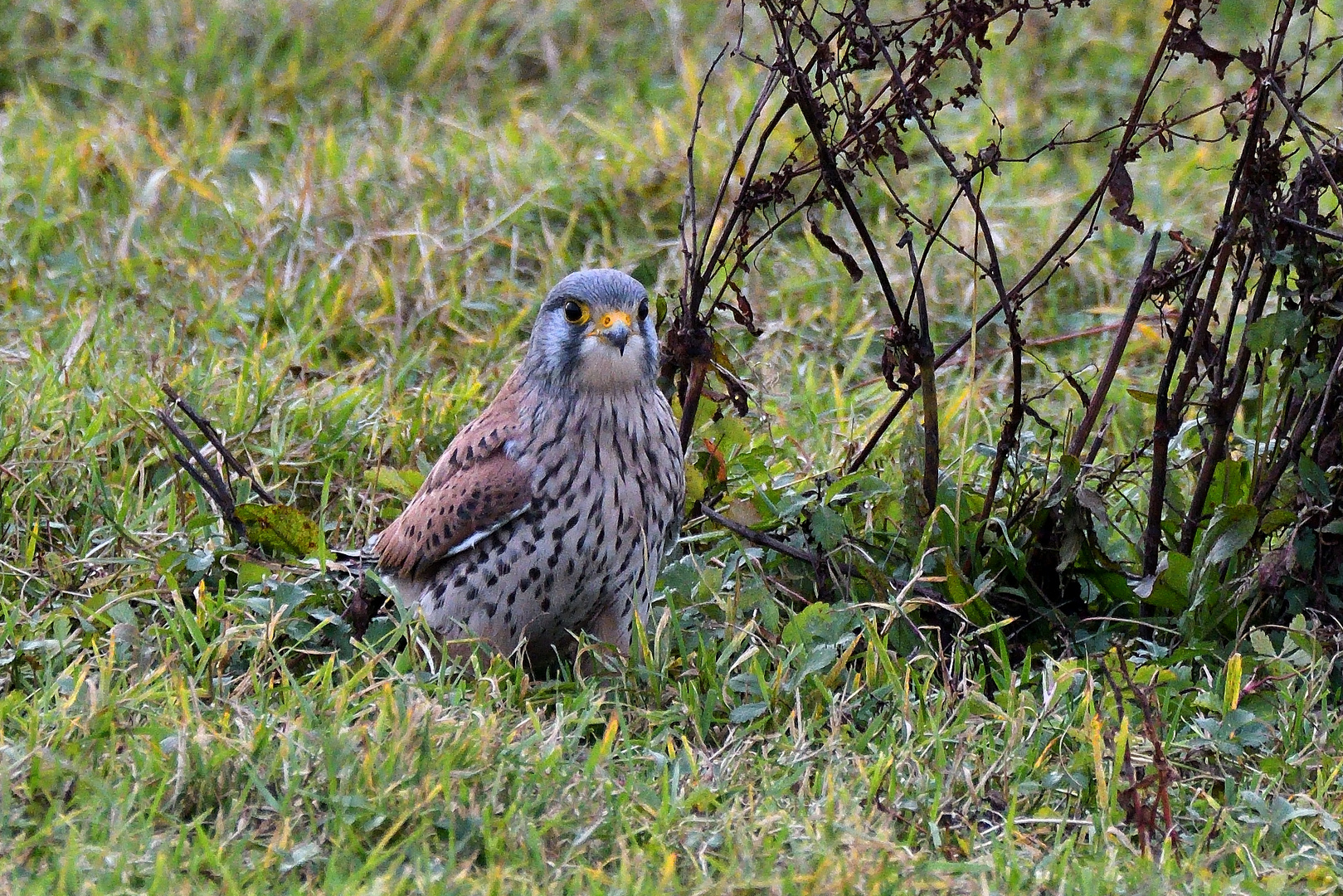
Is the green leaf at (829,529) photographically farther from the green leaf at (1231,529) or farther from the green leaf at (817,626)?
the green leaf at (1231,529)

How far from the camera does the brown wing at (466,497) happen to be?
12.3 feet

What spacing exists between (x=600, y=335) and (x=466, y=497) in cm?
47

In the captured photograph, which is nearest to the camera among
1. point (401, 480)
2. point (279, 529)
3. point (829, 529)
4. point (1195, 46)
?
point (1195, 46)

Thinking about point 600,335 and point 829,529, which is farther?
point 829,529

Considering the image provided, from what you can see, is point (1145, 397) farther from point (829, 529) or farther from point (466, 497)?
point (466, 497)

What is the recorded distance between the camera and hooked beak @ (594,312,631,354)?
3.70 meters

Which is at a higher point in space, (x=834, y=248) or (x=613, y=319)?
(x=834, y=248)

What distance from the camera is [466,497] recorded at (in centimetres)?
379

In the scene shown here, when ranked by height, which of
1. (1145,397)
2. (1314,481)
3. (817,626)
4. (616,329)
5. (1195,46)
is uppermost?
(1195,46)

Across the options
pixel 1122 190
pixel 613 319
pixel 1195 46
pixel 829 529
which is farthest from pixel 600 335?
pixel 1195 46

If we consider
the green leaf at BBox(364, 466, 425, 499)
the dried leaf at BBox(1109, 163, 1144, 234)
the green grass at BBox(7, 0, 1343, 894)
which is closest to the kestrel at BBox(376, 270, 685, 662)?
the green grass at BBox(7, 0, 1343, 894)

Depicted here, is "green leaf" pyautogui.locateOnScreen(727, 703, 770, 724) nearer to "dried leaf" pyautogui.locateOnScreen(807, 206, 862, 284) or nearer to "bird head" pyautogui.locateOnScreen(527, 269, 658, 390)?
"bird head" pyautogui.locateOnScreen(527, 269, 658, 390)

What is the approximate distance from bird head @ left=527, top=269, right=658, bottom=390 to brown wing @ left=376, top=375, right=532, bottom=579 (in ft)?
0.60

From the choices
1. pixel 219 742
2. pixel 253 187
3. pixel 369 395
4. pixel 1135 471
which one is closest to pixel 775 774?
pixel 219 742
